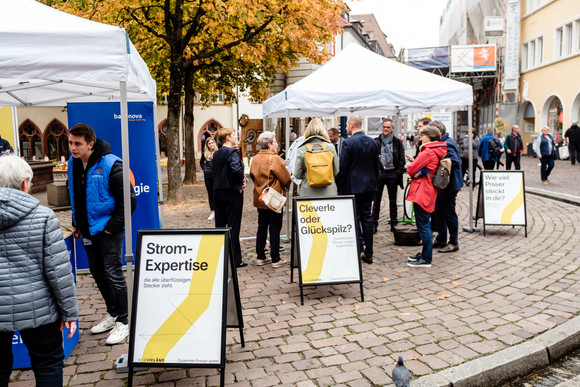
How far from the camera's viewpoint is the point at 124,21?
1324 cm

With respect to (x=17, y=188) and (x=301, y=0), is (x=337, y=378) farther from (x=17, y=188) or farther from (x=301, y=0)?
(x=301, y=0)

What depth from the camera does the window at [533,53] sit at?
31297mm

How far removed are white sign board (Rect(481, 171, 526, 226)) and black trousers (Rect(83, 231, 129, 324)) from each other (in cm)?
637

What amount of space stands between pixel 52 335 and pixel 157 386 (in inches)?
40.0

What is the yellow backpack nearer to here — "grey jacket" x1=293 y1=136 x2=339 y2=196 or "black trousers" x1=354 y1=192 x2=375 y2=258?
"grey jacket" x1=293 y1=136 x2=339 y2=196

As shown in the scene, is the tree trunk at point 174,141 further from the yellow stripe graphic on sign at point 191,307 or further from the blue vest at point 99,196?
the yellow stripe graphic on sign at point 191,307

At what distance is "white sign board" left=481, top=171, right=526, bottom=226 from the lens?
8.48m

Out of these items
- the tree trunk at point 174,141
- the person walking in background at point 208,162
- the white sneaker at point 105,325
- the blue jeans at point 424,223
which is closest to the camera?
the white sneaker at point 105,325

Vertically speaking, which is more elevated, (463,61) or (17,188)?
(463,61)

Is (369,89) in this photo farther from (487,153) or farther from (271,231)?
(487,153)

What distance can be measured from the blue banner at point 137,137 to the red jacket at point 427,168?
349 centimetres

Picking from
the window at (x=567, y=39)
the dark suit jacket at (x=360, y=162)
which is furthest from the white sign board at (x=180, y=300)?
the window at (x=567, y=39)

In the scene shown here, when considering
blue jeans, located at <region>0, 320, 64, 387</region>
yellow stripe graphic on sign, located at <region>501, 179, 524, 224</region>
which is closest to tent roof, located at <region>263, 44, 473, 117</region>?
yellow stripe graphic on sign, located at <region>501, 179, 524, 224</region>

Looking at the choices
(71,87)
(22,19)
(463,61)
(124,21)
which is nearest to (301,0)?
(124,21)
